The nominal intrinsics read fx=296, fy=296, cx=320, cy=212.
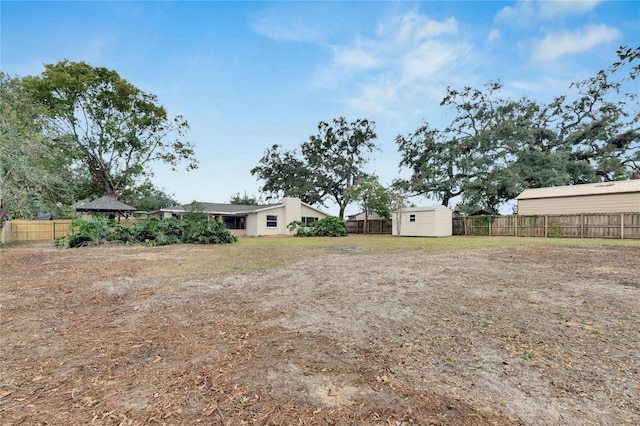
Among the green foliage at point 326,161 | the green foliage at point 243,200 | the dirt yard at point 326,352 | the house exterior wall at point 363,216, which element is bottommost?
the dirt yard at point 326,352

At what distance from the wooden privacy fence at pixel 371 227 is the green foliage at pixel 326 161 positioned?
3134 mm

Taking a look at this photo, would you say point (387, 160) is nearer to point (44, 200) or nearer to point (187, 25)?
point (187, 25)

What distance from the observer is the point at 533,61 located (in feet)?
37.7

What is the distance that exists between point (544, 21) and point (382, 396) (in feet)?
35.6

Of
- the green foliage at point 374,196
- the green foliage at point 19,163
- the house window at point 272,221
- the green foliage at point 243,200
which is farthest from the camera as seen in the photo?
the green foliage at point 243,200

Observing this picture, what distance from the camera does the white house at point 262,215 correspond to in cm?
2289

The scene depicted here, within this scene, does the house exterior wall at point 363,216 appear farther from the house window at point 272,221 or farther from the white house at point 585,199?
the white house at point 585,199

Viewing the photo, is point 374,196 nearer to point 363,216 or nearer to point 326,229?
point 363,216

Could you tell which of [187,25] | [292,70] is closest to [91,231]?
[187,25]

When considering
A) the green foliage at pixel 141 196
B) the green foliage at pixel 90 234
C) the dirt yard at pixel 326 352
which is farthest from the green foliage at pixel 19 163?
the green foliage at pixel 141 196

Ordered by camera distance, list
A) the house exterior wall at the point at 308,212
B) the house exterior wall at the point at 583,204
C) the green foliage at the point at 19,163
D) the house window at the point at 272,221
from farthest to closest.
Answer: the house exterior wall at the point at 308,212 < the house window at the point at 272,221 < the house exterior wall at the point at 583,204 < the green foliage at the point at 19,163

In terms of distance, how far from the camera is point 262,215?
75.7ft

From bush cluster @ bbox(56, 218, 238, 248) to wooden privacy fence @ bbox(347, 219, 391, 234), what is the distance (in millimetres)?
14354

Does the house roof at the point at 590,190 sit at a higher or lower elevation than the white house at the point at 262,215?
higher
